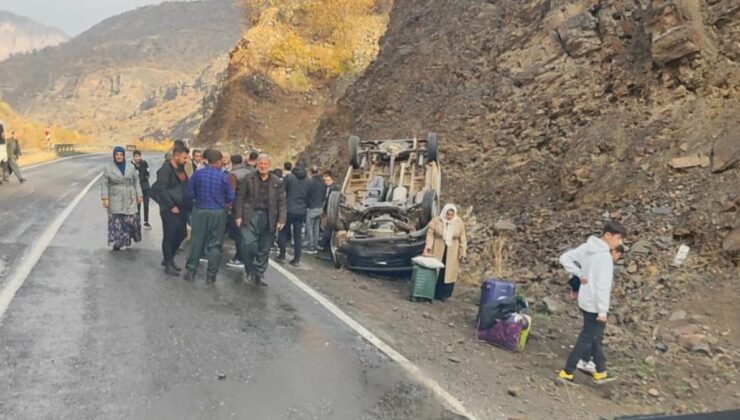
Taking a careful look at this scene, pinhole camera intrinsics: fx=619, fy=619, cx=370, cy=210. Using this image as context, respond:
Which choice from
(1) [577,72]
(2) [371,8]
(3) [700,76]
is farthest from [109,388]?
(2) [371,8]

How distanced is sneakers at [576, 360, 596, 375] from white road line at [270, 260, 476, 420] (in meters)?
1.91

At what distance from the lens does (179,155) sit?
884 cm

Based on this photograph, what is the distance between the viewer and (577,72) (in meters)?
14.9

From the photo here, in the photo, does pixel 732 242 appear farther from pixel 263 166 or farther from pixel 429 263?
pixel 263 166

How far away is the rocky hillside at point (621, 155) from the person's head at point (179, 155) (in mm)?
5595

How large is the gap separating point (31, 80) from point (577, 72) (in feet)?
444

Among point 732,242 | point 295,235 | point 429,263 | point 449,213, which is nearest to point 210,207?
point 295,235

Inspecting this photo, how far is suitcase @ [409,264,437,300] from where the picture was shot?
935 centimetres

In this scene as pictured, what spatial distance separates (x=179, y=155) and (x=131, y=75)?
11540 centimetres

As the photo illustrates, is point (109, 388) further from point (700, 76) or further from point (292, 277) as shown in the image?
point (700, 76)

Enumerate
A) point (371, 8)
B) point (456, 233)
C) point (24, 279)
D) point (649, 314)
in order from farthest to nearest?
1. point (371, 8)
2. point (456, 233)
3. point (649, 314)
4. point (24, 279)

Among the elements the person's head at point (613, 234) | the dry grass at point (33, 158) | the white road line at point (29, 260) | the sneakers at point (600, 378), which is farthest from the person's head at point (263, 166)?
the dry grass at point (33, 158)

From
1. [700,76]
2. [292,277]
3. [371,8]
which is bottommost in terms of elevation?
[292,277]

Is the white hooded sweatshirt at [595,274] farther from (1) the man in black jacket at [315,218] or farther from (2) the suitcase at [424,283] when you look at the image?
(1) the man in black jacket at [315,218]
